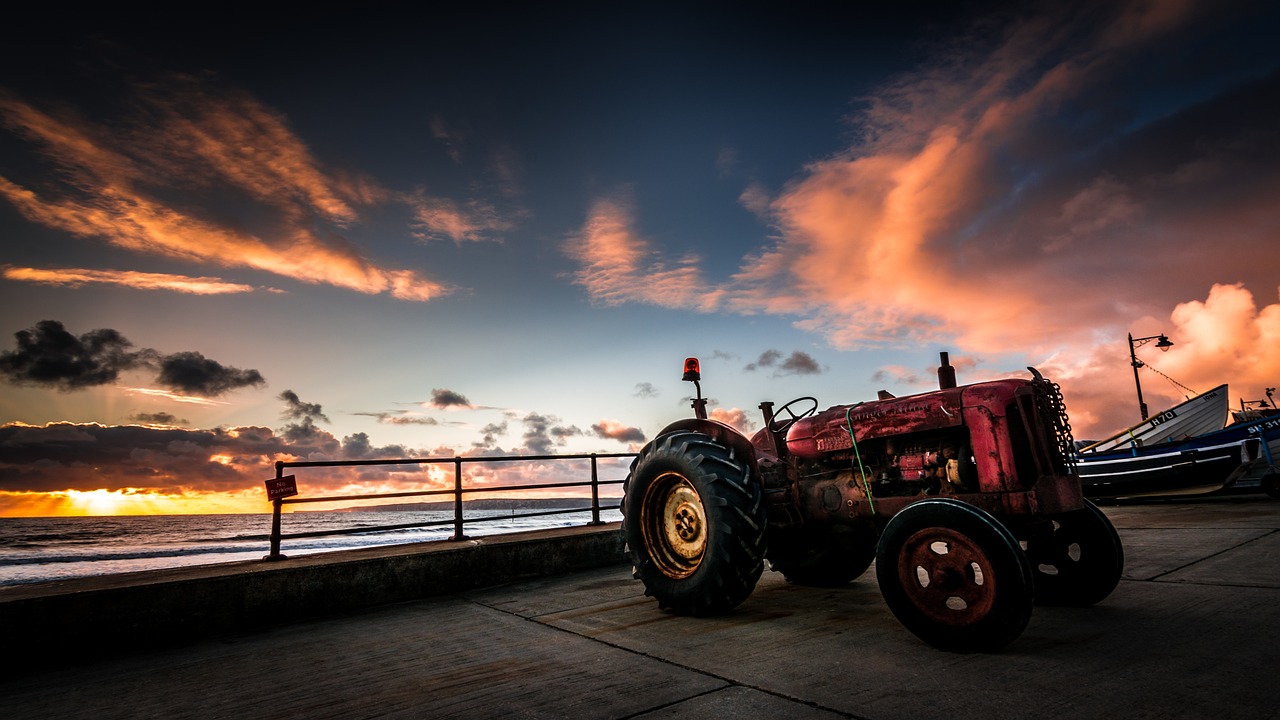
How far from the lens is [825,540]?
5090mm

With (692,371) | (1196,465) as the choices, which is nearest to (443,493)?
(692,371)

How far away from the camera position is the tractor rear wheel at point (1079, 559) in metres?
3.81

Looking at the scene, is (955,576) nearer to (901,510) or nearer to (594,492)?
(901,510)

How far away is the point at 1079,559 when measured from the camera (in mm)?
3973

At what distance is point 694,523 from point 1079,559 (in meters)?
2.54

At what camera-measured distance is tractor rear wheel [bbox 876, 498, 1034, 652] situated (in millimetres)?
2885

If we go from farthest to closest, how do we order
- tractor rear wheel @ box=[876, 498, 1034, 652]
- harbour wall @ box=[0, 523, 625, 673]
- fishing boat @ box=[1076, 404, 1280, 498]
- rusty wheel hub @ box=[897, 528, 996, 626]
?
fishing boat @ box=[1076, 404, 1280, 498]
harbour wall @ box=[0, 523, 625, 673]
rusty wheel hub @ box=[897, 528, 996, 626]
tractor rear wheel @ box=[876, 498, 1034, 652]

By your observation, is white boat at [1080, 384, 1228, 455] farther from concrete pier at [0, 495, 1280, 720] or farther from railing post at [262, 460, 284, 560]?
railing post at [262, 460, 284, 560]

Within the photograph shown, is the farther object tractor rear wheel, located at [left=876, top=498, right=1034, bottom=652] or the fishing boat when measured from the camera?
the fishing boat

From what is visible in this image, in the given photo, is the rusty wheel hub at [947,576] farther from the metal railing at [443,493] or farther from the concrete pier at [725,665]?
the metal railing at [443,493]

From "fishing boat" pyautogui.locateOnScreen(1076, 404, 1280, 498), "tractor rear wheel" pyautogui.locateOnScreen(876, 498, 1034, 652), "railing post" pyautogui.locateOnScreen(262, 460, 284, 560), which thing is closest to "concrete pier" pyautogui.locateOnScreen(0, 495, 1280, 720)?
"tractor rear wheel" pyautogui.locateOnScreen(876, 498, 1034, 652)

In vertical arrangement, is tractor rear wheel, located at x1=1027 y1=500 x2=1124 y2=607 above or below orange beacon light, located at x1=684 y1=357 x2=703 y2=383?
below

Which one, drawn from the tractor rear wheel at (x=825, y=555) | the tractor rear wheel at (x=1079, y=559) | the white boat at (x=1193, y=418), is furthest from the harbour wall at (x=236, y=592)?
the white boat at (x=1193, y=418)

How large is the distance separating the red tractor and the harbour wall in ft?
6.70
